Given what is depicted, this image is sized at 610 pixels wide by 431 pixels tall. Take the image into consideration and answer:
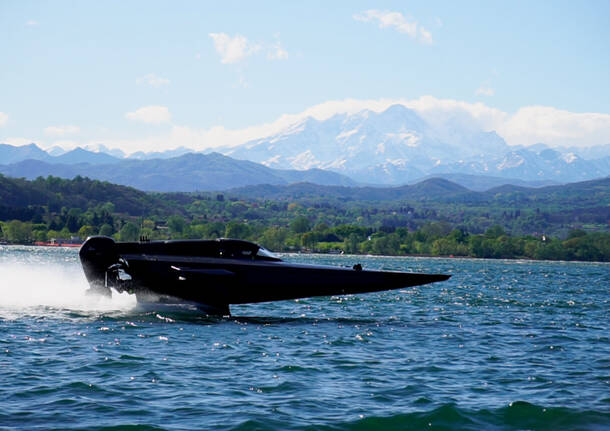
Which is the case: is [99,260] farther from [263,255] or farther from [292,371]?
[292,371]

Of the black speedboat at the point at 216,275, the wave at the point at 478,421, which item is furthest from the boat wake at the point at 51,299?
the wave at the point at 478,421

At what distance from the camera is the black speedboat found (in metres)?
35.5

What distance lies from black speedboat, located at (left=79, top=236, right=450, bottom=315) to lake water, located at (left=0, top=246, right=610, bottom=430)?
1.19 m

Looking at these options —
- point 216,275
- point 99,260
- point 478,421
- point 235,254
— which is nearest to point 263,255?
point 235,254

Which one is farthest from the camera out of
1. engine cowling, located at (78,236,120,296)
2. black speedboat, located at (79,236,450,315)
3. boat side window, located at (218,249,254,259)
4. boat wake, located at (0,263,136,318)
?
boat wake, located at (0,263,136,318)

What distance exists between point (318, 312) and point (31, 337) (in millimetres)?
19202

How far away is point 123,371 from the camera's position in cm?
2122

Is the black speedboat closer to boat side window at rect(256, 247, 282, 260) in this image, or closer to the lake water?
boat side window at rect(256, 247, 282, 260)

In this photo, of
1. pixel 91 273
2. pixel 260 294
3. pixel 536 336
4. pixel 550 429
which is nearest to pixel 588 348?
pixel 536 336

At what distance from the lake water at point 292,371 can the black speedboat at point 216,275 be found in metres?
1.19

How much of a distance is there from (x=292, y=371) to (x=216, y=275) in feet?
45.1

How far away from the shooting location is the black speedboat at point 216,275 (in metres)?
35.5

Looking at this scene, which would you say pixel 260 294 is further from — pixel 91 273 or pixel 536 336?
pixel 536 336

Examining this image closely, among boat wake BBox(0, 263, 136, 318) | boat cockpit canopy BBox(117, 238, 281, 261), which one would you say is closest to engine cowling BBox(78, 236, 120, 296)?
boat cockpit canopy BBox(117, 238, 281, 261)
